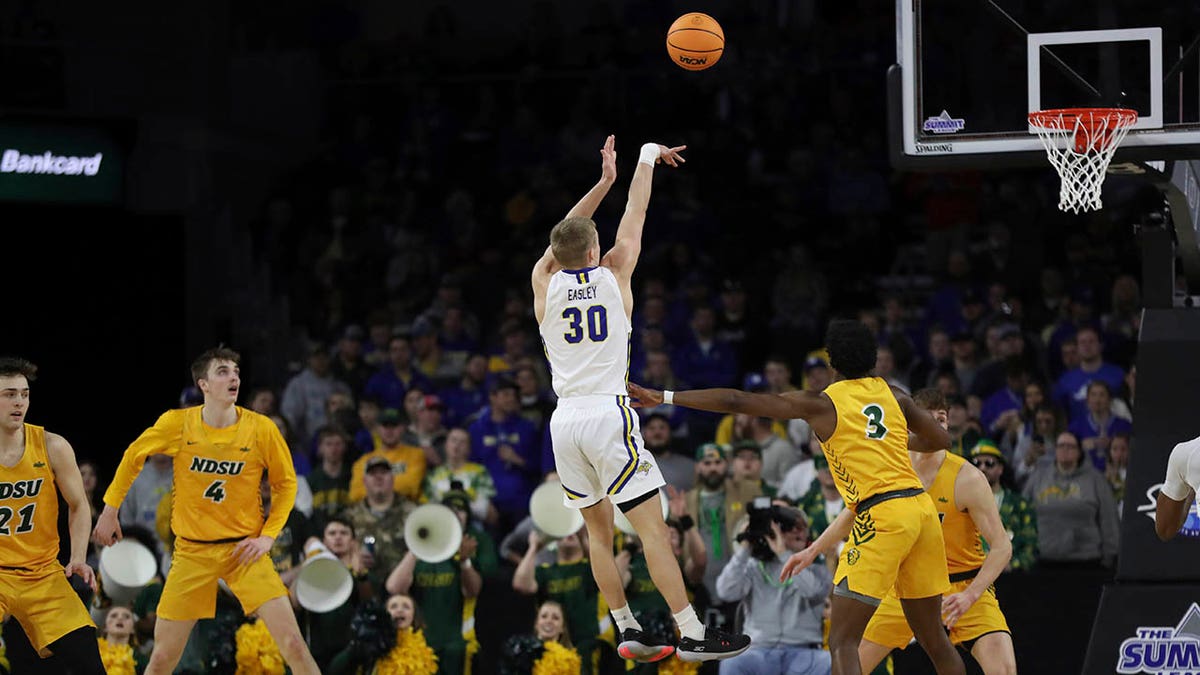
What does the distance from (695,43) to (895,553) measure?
324 cm

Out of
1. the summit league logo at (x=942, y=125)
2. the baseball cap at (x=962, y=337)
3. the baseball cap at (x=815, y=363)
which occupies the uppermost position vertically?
the summit league logo at (x=942, y=125)

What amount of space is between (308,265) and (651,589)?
25.9ft

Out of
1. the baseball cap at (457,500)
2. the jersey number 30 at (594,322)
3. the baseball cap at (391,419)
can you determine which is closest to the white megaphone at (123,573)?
the baseball cap at (391,419)

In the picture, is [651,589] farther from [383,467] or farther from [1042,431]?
[1042,431]

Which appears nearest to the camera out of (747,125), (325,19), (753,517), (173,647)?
(173,647)

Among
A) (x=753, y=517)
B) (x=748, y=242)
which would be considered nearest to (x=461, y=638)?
(x=753, y=517)

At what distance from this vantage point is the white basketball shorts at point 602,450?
8445 mm

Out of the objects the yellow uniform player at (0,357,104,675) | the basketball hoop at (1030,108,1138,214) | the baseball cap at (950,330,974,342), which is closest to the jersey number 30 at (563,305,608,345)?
the basketball hoop at (1030,108,1138,214)

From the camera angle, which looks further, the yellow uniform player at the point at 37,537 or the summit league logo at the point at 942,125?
the summit league logo at the point at 942,125

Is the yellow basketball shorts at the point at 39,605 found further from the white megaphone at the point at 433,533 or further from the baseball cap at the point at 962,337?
the baseball cap at the point at 962,337

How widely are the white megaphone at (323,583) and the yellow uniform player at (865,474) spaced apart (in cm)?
464

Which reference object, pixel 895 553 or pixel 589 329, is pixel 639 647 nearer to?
pixel 895 553

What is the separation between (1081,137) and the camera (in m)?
10.2

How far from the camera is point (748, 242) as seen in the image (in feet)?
58.5
